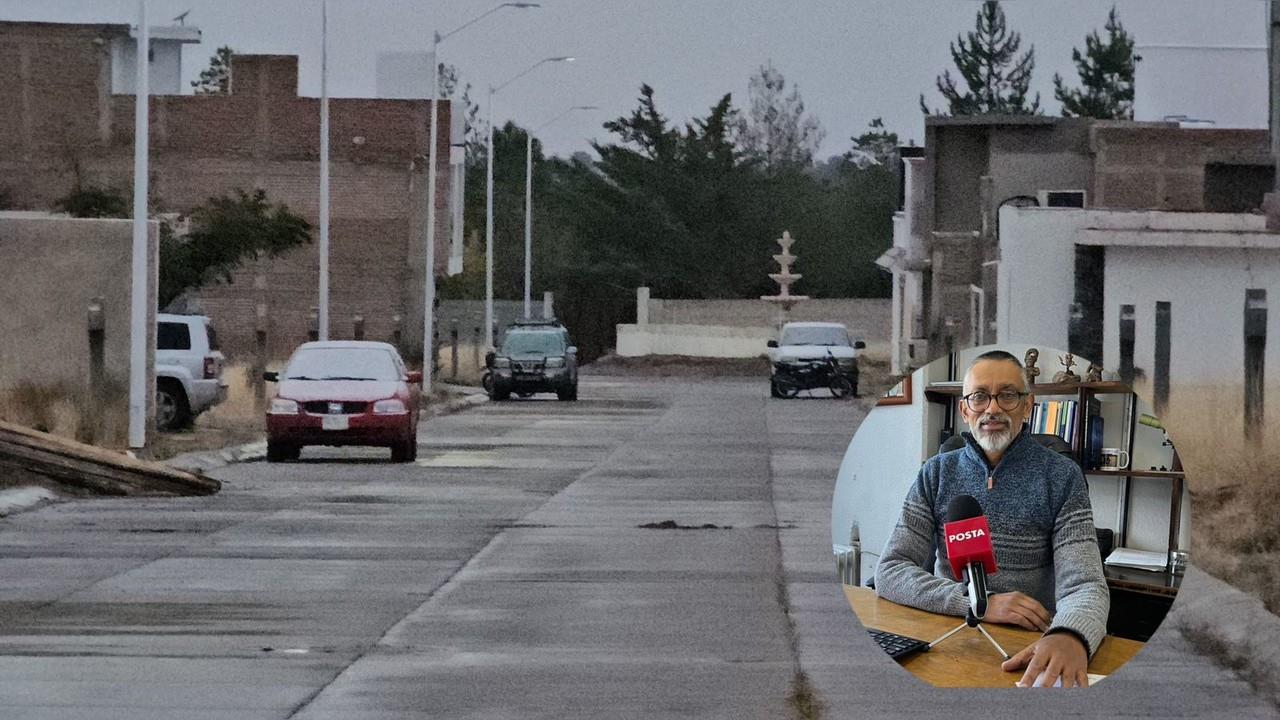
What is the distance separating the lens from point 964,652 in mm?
4992

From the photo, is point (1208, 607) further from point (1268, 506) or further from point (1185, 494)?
point (1185, 494)

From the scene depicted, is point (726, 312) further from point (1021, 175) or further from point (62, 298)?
point (62, 298)

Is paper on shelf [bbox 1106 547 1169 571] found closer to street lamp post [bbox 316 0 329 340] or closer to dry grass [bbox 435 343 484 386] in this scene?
street lamp post [bbox 316 0 329 340]

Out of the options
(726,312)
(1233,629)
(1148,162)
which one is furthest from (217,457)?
(726,312)

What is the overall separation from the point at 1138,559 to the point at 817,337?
59.0 metres

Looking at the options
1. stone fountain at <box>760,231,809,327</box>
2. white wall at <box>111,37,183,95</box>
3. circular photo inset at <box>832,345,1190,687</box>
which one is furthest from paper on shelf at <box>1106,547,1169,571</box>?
stone fountain at <box>760,231,809,327</box>

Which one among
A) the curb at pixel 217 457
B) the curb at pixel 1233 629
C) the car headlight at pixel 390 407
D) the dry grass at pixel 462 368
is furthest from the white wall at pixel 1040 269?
the curb at pixel 1233 629

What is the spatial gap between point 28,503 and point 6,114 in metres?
55.0

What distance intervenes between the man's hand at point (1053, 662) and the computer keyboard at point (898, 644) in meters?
0.18

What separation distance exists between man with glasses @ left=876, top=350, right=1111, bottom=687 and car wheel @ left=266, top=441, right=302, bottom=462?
26.1 meters

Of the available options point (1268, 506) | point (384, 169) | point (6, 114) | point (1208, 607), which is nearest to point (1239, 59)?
point (384, 169)

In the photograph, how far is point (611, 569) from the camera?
1725 centimetres

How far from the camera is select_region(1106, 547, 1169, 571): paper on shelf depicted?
5.03m

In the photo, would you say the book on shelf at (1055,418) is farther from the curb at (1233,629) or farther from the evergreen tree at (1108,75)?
the evergreen tree at (1108,75)
